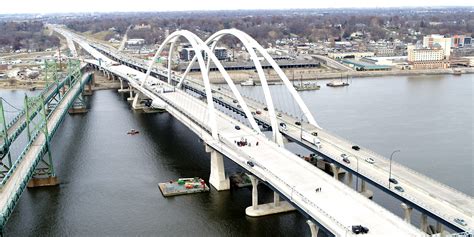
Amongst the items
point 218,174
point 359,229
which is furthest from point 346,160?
point 359,229

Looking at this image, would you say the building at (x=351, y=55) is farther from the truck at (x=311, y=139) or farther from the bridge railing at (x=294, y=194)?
the bridge railing at (x=294, y=194)

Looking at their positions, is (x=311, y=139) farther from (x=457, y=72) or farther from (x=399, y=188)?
(x=457, y=72)

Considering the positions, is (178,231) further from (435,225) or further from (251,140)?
(435,225)

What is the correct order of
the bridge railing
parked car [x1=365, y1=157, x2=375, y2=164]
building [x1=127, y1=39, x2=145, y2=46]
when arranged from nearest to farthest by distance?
1. the bridge railing
2. parked car [x1=365, y1=157, x2=375, y2=164]
3. building [x1=127, y1=39, x2=145, y2=46]

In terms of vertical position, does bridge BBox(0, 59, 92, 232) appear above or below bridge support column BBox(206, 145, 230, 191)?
above

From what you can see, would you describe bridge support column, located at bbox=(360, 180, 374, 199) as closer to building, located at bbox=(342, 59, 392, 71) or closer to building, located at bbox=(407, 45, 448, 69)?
building, located at bbox=(342, 59, 392, 71)

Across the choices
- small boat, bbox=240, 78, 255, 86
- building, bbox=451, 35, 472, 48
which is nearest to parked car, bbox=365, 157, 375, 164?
small boat, bbox=240, 78, 255, 86

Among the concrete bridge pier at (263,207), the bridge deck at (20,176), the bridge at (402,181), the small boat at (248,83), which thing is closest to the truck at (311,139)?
the bridge at (402,181)
